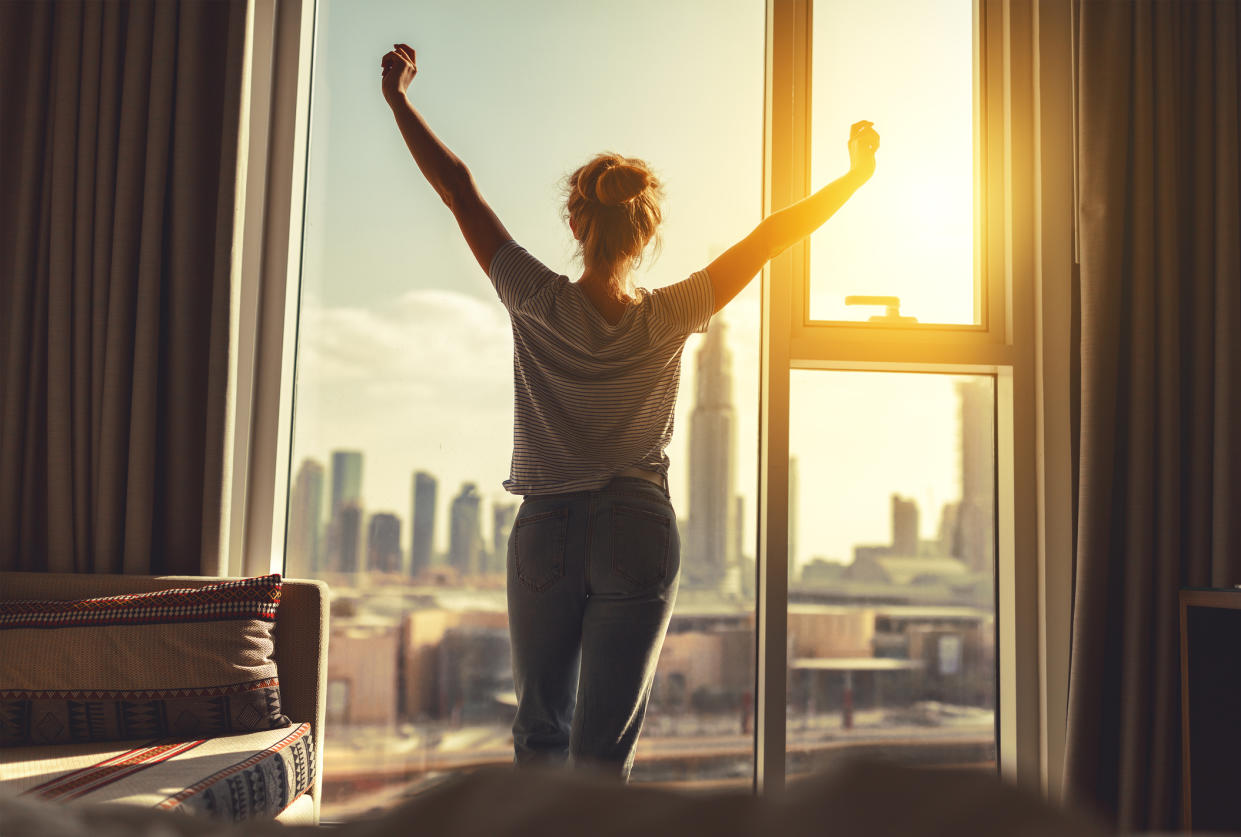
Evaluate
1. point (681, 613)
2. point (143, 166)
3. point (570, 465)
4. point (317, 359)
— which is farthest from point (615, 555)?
point (143, 166)

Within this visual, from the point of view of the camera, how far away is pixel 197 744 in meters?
1.63

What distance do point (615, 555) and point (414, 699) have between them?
94 cm

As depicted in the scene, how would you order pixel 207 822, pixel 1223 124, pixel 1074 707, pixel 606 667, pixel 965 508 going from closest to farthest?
1. pixel 207 822
2. pixel 606 667
3. pixel 1074 707
4. pixel 1223 124
5. pixel 965 508

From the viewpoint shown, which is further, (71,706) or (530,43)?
(530,43)

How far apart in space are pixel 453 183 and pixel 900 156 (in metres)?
1.21

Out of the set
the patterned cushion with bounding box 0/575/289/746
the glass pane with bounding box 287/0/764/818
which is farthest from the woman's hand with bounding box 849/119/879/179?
the patterned cushion with bounding box 0/575/289/746

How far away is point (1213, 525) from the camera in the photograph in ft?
6.63

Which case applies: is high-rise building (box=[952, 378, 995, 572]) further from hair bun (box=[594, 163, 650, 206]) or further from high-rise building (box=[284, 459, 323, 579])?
high-rise building (box=[284, 459, 323, 579])

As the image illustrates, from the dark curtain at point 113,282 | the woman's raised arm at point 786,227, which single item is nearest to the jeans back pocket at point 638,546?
the woman's raised arm at point 786,227

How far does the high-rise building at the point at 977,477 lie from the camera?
2.31 m

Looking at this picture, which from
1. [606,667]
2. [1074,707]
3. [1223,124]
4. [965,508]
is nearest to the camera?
[606,667]

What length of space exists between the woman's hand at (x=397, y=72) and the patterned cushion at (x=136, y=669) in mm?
1039

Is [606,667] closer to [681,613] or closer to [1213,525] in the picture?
[681,613]

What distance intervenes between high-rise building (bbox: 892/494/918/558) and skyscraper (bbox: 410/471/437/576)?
114 centimetres
